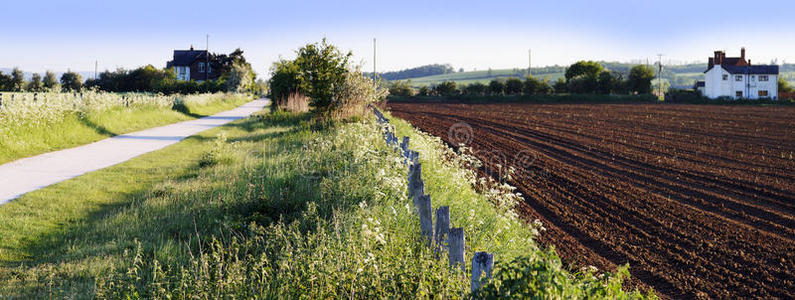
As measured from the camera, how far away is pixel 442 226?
4051mm

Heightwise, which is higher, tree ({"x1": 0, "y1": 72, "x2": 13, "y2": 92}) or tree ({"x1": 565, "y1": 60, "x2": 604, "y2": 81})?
tree ({"x1": 565, "y1": 60, "x2": 604, "y2": 81})

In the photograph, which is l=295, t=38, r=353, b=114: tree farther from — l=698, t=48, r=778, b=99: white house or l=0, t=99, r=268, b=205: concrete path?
l=698, t=48, r=778, b=99: white house

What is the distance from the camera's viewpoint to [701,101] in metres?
51.6

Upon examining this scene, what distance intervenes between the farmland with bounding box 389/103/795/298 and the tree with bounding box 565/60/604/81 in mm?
46863

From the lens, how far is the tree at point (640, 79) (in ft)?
185

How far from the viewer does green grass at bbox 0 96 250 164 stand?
11.6 metres

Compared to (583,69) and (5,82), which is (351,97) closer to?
(5,82)

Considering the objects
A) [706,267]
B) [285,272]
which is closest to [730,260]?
[706,267]

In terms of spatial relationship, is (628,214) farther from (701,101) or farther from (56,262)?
(701,101)

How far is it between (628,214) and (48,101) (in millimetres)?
15037

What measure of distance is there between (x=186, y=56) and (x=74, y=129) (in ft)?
228

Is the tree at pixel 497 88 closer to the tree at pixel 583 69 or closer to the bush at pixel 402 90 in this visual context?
the tree at pixel 583 69

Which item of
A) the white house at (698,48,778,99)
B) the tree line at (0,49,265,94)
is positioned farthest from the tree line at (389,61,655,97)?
the tree line at (0,49,265,94)

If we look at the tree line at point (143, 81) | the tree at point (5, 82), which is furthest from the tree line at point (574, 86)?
the tree at point (5, 82)
